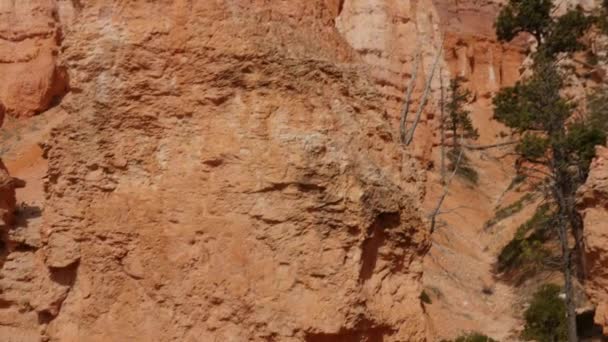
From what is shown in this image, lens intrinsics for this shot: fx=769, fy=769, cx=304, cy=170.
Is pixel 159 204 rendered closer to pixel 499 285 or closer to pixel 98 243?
pixel 98 243

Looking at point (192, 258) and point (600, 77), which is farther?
point (600, 77)

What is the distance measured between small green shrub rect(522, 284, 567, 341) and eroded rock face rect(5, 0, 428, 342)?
11.8 m

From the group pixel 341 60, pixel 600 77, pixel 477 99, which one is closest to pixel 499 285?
pixel 600 77

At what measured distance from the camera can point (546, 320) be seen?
15383 millimetres

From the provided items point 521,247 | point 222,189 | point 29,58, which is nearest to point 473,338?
point 521,247

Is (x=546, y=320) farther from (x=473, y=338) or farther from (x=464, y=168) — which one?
(x=464, y=168)

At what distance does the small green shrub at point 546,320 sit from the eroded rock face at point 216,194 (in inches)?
465

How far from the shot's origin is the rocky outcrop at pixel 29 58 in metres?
24.8

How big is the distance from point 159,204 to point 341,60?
1396mm

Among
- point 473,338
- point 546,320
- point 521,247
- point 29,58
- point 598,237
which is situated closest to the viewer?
point 598,237

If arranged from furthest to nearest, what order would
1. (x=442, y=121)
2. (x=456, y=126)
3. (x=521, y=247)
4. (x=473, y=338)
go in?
1. (x=456, y=126)
2. (x=442, y=121)
3. (x=521, y=247)
4. (x=473, y=338)

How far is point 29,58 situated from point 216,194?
23102 millimetres

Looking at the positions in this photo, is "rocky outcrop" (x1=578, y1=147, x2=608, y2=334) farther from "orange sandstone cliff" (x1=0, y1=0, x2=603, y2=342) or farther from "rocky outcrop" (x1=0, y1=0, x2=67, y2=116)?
"rocky outcrop" (x1=0, y1=0, x2=67, y2=116)

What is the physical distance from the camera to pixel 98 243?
4.11 m
